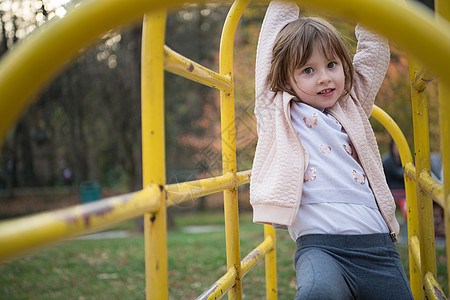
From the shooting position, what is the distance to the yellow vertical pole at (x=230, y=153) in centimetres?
150

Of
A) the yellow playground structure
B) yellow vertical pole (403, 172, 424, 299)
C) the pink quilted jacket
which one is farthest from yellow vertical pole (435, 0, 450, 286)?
yellow vertical pole (403, 172, 424, 299)

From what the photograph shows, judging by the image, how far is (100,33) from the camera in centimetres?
63

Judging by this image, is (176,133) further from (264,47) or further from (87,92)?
(264,47)

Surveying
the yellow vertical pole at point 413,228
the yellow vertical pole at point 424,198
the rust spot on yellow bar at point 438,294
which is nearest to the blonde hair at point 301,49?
the yellow vertical pole at point 424,198

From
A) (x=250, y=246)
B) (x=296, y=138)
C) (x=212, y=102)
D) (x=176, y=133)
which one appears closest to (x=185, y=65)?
(x=296, y=138)

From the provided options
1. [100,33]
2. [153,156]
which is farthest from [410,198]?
[100,33]

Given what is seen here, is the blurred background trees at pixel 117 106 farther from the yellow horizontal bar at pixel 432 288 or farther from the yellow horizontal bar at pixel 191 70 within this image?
the yellow horizontal bar at pixel 432 288

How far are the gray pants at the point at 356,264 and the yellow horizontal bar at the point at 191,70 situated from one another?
1.86 ft

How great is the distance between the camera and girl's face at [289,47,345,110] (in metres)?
1.46

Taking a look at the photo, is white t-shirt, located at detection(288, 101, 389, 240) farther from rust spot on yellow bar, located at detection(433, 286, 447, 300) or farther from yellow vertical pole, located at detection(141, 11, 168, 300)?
yellow vertical pole, located at detection(141, 11, 168, 300)

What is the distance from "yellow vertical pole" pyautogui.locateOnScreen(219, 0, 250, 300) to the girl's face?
26cm

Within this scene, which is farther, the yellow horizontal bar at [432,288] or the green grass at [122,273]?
the green grass at [122,273]

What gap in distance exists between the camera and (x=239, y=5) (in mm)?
1636

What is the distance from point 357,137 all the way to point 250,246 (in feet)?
12.1
